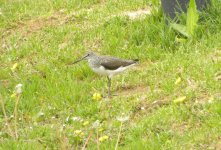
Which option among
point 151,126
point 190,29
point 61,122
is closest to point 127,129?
point 151,126

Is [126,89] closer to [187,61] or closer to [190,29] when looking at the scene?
[187,61]

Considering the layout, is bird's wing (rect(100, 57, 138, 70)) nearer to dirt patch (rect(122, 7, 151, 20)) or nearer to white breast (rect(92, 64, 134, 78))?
white breast (rect(92, 64, 134, 78))

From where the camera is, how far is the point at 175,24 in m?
9.77

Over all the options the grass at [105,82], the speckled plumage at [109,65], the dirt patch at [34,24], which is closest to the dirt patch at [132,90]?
the grass at [105,82]

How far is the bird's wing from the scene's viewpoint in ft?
27.7

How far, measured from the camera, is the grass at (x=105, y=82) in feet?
23.1

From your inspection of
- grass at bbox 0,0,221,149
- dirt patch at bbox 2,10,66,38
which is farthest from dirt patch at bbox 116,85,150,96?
dirt patch at bbox 2,10,66,38

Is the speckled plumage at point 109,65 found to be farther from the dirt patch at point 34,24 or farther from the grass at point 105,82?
the dirt patch at point 34,24

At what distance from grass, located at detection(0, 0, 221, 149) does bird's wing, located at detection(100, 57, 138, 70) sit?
0.39 m

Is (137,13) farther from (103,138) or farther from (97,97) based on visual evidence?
(103,138)

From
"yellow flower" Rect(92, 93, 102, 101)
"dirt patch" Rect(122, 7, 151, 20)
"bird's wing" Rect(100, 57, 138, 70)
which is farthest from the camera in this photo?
"dirt patch" Rect(122, 7, 151, 20)

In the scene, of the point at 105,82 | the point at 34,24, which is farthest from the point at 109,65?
the point at 34,24

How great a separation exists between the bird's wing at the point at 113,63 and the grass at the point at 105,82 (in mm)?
390

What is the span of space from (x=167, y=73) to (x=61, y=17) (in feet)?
12.8
